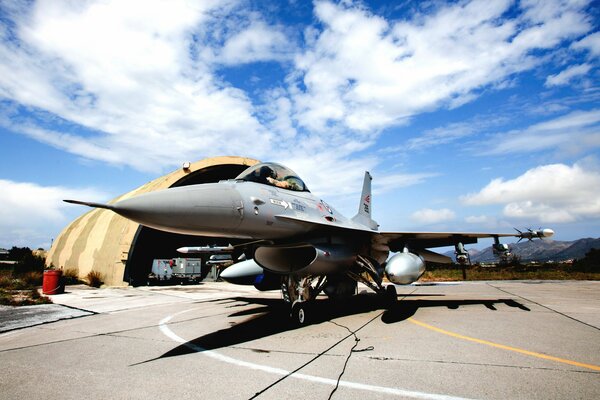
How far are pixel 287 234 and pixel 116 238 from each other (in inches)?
646

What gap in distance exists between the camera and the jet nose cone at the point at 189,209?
4.27 metres

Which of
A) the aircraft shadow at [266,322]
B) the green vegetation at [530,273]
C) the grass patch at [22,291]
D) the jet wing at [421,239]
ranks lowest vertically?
the green vegetation at [530,273]

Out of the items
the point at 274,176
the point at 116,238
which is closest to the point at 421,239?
the point at 274,176

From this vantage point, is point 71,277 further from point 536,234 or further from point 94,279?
point 536,234

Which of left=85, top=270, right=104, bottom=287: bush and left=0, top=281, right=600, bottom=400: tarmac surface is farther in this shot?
left=85, top=270, right=104, bottom=287: bush

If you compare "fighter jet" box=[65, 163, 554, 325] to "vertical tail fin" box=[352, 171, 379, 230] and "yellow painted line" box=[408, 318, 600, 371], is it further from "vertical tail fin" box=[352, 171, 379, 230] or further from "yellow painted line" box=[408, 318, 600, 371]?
"vertical tail fin" box=[352, 171, 379, 230]

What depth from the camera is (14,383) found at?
349cm

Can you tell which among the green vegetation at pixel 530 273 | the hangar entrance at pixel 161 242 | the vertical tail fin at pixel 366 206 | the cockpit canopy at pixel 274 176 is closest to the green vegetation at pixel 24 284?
the hangar entrance at pixel 161 242

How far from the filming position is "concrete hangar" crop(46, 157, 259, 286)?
61.5 ft

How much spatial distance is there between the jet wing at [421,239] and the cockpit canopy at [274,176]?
3.04m

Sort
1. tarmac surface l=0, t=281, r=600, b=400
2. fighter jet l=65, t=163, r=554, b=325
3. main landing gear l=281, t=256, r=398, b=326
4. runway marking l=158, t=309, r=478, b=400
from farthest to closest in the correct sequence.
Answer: main landing gear l=281, t=256, r=398, b=326 < fighter jet l=65, t=163, r=554, b=325 < tarmac surface l=0, t=281, r=600, b=400 < runway marking l=158, t=309, r=478, b=400

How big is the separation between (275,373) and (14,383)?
8.82 ft

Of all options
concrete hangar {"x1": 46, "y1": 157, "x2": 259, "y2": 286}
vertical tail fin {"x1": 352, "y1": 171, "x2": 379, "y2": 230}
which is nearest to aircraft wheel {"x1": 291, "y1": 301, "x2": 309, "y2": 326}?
vertical tail fin {"x1": 352, "y1": 171, "x2": 379, "y2": 230}

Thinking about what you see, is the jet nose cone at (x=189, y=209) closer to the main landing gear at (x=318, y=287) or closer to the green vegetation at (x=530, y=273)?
the main landing gear at (x=318, y=287)
